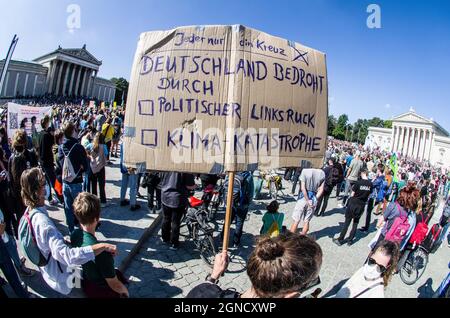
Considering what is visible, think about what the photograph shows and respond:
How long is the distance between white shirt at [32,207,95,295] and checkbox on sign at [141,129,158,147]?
97 centimetres

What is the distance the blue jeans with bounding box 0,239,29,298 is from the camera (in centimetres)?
285

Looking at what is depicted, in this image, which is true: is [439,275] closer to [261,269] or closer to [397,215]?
[397,215]

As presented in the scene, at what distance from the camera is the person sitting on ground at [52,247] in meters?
2.32

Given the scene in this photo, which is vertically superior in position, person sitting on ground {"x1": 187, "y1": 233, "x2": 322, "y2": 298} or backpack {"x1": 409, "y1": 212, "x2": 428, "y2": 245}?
person sitting on ground {"x1": 187, "y1": 233, "x2": 322, "y2": 298}

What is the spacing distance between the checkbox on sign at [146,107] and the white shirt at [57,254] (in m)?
1.20

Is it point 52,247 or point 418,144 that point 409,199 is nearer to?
point 52,247

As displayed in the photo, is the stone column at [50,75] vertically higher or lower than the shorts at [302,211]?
higher

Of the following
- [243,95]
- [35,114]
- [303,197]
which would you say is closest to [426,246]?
[303,197]

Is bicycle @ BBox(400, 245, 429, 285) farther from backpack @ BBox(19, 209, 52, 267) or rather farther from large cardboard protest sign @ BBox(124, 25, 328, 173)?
backpack @ BBox(19, 209, 52, 267)

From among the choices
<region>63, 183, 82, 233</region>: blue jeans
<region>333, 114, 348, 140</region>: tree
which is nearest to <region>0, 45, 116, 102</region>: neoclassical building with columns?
<region>63, 183, 82, 233</region>: blue jeans

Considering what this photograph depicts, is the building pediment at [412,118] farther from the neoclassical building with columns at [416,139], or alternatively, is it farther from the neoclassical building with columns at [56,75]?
the neoclassical building with columns at [56,75]

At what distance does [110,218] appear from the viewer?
19.7 feet

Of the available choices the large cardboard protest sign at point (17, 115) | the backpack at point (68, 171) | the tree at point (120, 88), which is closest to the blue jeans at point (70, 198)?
the backpack at point (68, 171)

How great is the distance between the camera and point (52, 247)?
7.95 ft
